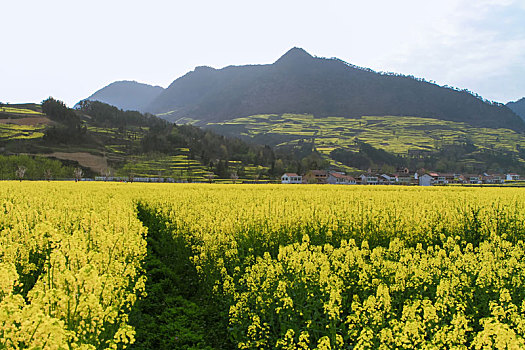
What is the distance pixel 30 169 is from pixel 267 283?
9079 centimetres

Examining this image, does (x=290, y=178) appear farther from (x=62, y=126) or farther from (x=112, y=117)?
(x=112, y=117)

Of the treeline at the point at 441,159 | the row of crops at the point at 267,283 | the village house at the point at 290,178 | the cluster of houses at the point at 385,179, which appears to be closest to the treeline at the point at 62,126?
the village house at the point at 290,178

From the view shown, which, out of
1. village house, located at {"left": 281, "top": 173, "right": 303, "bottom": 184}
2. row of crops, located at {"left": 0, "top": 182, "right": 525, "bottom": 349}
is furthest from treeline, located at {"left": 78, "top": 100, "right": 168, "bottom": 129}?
row of crops, located at {"left": 0, "top": 182, "right": 525, "bottom": 349}

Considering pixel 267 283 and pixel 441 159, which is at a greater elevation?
pixel 441 159

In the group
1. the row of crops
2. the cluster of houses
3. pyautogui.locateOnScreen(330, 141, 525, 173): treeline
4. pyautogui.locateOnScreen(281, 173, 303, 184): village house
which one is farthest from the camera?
pyautogui.locateOnScreen(330, 141, 525, 173): treeline

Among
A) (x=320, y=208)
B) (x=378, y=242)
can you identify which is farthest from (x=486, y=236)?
(x=320, y=208)

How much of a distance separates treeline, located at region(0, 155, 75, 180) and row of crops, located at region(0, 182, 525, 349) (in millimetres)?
73869

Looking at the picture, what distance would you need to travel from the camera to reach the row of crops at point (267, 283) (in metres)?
3.94

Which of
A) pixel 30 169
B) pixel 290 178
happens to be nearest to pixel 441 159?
pixel 290 178

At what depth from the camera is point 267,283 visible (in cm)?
613

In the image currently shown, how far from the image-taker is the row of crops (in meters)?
3.94

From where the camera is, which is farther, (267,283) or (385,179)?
(385,179)

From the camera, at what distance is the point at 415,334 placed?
12.5ft

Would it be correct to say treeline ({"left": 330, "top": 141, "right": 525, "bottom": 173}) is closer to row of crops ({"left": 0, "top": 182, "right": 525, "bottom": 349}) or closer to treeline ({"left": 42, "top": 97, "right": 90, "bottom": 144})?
treeline ({"left": 42, "top": 97, "right": 90, "bottom": 144})
